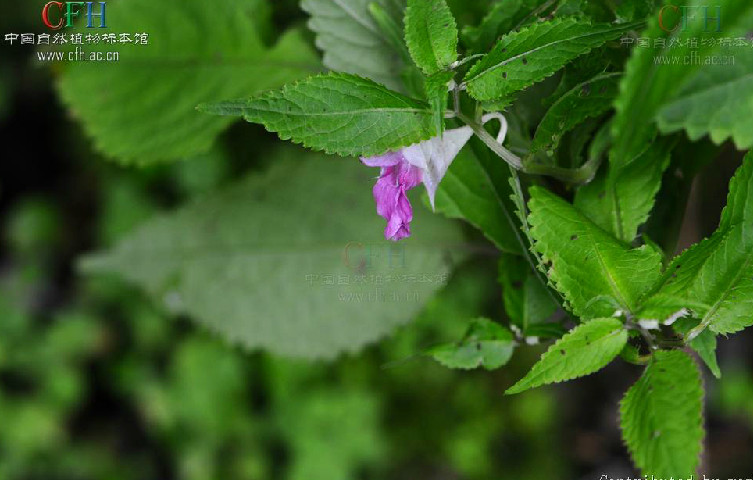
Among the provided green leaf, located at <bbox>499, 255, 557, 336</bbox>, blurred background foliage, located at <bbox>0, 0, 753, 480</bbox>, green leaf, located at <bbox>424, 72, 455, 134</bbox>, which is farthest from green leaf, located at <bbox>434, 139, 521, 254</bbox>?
blurred background foliage, located at <bbox>0, 0, 753, 480</bbox>

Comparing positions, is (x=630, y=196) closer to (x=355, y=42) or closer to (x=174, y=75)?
(x=355, y=42)

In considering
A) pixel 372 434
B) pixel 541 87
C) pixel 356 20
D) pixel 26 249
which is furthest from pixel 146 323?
pixel 541 87

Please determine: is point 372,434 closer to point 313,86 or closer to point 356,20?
point 356,20

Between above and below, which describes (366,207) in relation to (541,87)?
below

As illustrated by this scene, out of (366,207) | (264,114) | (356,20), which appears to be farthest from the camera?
(366,207)

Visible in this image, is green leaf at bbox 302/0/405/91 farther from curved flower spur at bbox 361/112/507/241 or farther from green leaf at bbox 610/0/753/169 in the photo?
green leaf at bbox 610/0/753/169

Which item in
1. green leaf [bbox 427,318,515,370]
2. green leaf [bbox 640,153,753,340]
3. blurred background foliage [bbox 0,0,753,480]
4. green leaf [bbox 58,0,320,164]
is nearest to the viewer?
green leaf [bbox 640,153,753,340]

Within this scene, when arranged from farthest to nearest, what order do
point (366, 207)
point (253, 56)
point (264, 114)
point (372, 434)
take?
point (372, 434) < point (366, 207) < point (253, 56) < point (264, 114)

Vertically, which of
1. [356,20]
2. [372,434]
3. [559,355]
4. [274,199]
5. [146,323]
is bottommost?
[372,434]
